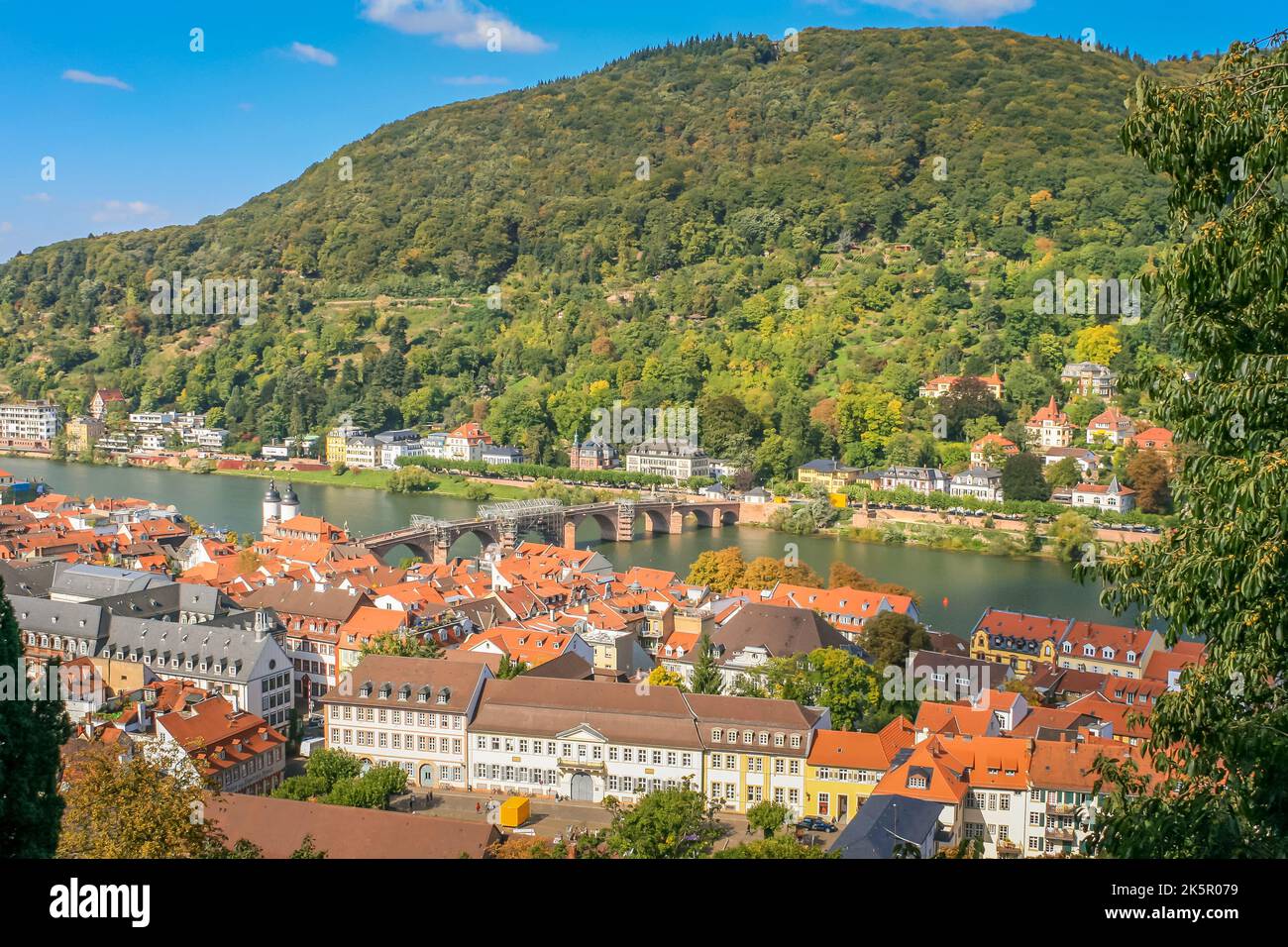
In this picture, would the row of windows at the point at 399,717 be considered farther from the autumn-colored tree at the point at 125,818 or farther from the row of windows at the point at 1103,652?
the row of windows at the point at 1103,652

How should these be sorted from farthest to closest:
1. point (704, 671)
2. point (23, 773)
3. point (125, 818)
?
point (704, 671) < point (125, 818) < point (23, 773)

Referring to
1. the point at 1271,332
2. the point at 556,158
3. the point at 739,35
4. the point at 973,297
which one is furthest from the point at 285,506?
the point at 739,35

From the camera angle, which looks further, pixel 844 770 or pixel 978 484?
pixel 978 484

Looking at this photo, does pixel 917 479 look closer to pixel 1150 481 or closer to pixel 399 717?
pixel 1150 481

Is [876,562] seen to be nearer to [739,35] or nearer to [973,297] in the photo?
[973,297]

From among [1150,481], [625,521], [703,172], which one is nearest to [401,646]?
[625,521]

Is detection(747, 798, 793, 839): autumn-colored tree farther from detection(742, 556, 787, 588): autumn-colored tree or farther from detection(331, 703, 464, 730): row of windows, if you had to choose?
detection(742, 556, 787, 588): autumn-colored tree

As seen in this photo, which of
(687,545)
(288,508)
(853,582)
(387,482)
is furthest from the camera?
(387,482)

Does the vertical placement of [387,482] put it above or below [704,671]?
above
